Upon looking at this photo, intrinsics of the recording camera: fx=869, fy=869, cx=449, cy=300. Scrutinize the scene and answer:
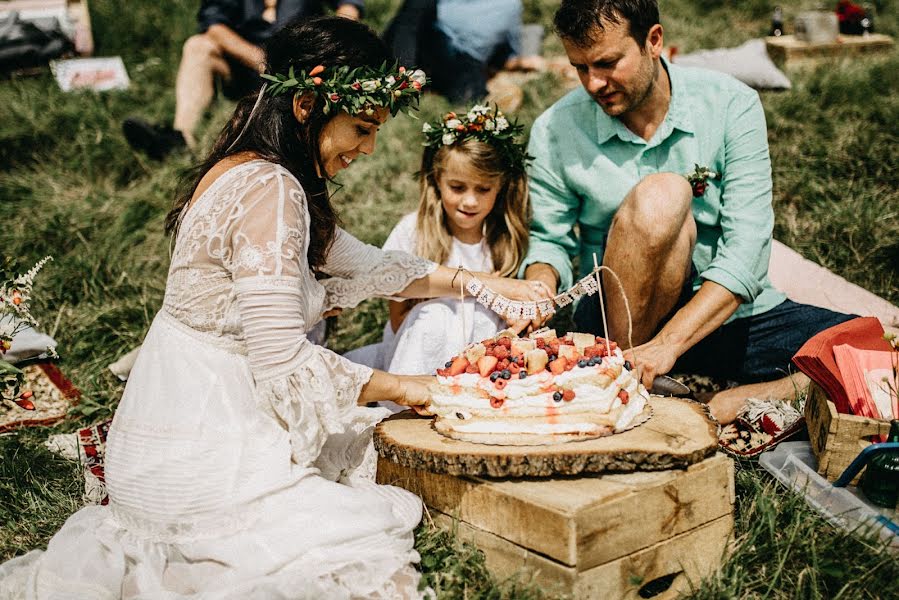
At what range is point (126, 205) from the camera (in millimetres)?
6387

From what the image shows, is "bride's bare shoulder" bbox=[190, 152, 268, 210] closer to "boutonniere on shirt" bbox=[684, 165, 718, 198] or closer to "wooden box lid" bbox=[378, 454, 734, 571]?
"wooden box lid" bbox=[378, 454, 734, 571]

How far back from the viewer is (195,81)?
7.41 metres

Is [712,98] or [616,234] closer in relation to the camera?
[616,234]

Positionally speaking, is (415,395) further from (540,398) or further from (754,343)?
(754,343)

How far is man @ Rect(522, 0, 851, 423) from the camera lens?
396 centimetres

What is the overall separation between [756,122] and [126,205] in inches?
174

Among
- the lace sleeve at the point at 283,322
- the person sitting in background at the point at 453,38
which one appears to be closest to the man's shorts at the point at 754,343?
the lace sleeve at the point at 283,322

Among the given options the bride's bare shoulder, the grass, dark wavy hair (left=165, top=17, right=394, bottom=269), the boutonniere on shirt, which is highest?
dark wavy hair (left=165, top=17, right=394, bottom=269)

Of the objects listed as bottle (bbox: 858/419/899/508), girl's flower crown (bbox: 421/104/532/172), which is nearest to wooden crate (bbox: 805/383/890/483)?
bottle (bbox: 858/419/899/508)

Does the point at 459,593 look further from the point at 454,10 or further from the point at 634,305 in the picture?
the point at 454,10

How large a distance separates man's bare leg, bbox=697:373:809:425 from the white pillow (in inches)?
142

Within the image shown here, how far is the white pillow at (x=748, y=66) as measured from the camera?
279 inches

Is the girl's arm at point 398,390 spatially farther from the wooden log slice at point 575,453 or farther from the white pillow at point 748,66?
the white pillow at point 748,66

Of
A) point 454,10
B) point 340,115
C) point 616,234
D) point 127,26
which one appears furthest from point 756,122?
point 127,26
